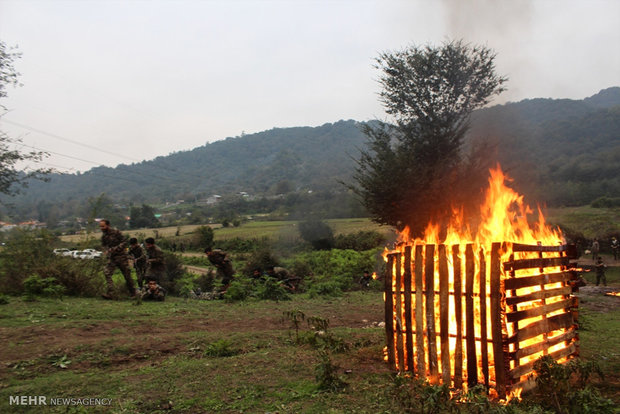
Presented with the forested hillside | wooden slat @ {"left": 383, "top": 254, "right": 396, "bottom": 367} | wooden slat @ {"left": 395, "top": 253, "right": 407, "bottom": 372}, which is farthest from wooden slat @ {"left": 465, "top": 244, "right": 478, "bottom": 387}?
the forested hillside

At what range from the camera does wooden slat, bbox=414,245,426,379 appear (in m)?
5.18

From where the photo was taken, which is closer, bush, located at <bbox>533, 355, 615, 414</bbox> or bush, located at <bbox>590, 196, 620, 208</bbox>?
bush, located at <bbox>533, 355, 615, 414</bbox>

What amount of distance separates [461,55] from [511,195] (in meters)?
19.4

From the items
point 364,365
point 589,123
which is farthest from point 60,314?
point 589,123

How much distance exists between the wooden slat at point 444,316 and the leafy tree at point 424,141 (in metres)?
14.9

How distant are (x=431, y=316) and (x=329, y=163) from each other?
10100 centimetres

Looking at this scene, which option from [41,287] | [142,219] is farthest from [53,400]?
[142,219]

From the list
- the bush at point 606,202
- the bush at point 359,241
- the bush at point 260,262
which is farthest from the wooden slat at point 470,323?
the bush at point 606,202

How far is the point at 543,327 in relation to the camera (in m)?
5.13

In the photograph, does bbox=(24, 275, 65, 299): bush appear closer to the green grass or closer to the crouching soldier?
the green grass

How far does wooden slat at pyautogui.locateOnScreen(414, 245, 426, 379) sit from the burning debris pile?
0.5 inches

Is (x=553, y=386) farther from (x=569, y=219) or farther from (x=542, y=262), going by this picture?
(x=569, y=219)

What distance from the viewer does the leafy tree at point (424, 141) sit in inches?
799

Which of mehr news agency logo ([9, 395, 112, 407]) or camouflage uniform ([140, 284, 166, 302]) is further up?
mehr news agency logo ([9, 395, 112, 407])
